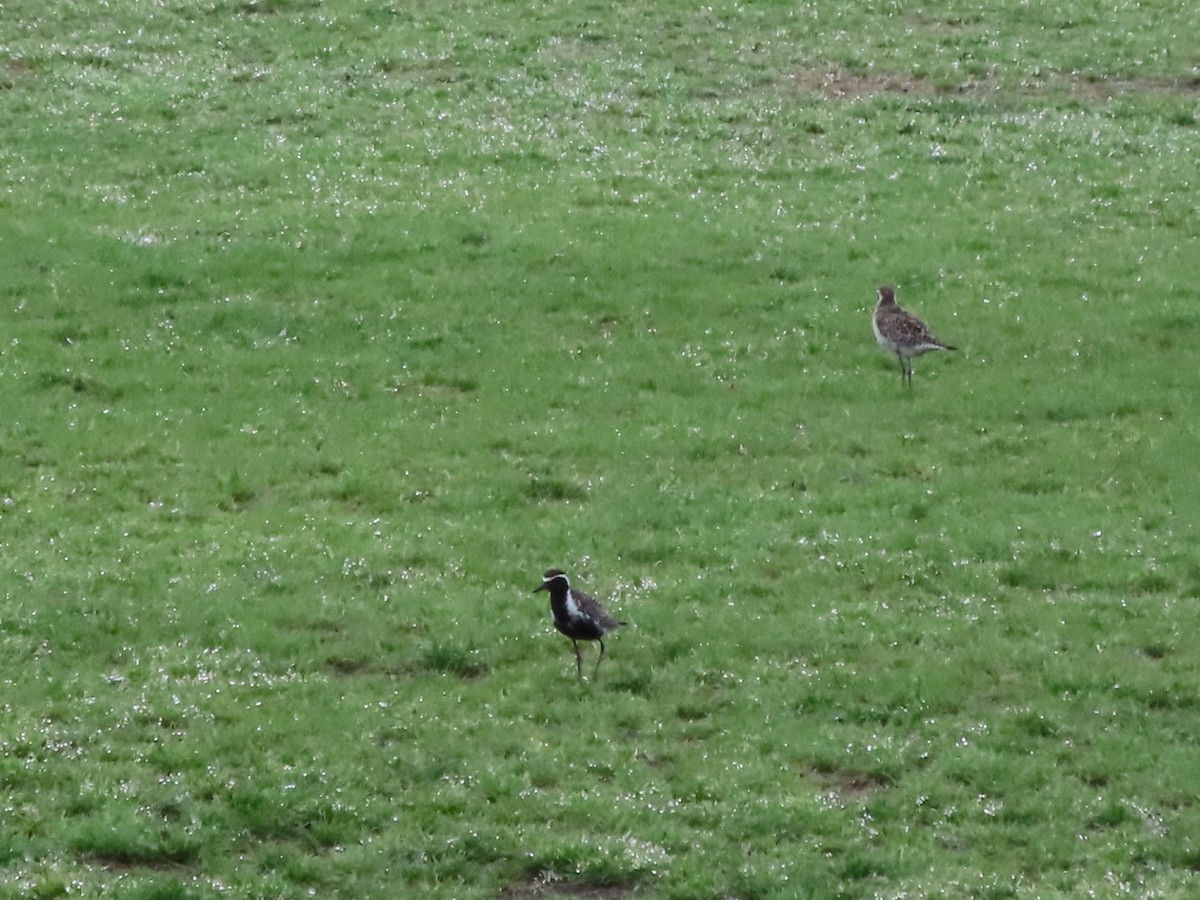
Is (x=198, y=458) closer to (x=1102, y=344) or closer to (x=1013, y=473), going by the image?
(x=1013, y=473)

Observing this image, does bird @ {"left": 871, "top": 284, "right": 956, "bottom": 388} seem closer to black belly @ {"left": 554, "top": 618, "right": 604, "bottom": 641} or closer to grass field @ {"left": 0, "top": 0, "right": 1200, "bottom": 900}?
grass field @ {"left": 0, "top": 0, "right": 1200, "bottom": 900}

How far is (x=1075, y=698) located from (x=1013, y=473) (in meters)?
5.68

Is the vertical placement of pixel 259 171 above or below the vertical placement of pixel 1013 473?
above

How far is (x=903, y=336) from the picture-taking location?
23500 mm

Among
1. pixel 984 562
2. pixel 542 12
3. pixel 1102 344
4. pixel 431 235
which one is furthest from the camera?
pixel 542 12

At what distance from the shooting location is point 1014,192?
101 feet

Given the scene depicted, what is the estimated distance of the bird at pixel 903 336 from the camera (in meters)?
23.3

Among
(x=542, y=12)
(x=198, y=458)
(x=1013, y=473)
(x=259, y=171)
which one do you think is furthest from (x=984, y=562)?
(x=542, y=12)

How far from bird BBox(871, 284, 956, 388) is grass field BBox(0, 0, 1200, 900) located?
0.44 m

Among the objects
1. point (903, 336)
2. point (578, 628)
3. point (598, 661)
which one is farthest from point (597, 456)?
point (578, 628)

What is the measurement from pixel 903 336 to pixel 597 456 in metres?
4.64

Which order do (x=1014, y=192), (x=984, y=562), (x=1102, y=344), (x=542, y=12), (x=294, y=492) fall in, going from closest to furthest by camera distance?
1. (x=984, y=562)
2. (x=294, y=492)
3. (x=1102, y=344)
4. (x=1014, y=192)
5. (x=542, y=12)

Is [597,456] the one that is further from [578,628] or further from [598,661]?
[578,628]

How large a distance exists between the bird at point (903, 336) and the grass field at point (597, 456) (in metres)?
0.44
